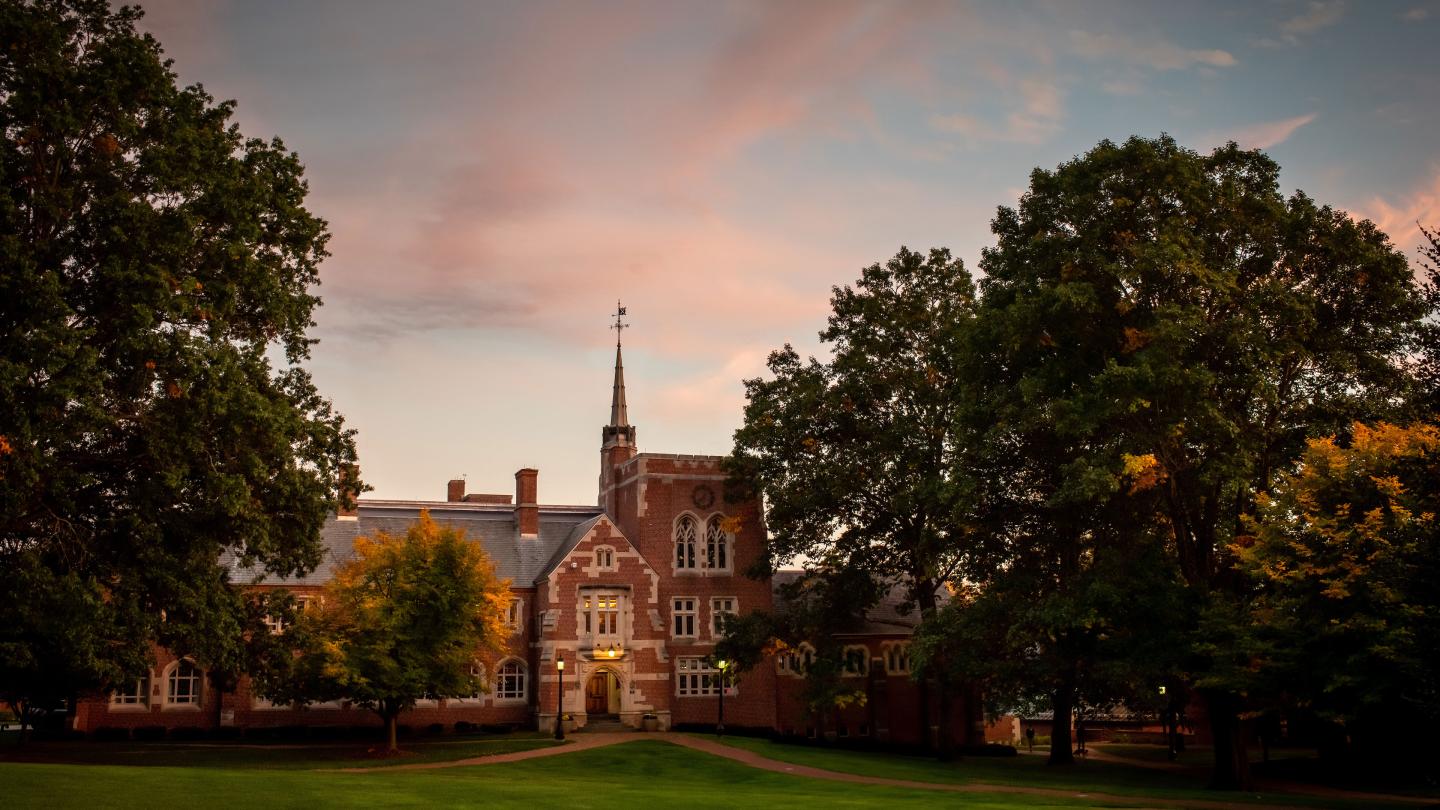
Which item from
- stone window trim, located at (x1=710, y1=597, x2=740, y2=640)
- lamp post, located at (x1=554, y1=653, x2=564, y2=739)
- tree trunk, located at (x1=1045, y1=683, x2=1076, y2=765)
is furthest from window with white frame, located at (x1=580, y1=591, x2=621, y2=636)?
tree trunk, located at (x1=1045, y1=683, x2=1076, y2=765)

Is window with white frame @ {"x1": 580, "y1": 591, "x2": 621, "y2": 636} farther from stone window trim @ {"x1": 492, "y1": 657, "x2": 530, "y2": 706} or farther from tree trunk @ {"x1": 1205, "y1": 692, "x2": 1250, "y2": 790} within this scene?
tree trunk @ {"x1": 1205, "y1": 692, "x2": 1250, "y2": 790}

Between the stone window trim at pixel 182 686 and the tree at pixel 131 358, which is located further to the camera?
the stone window trim at pixel 182 686

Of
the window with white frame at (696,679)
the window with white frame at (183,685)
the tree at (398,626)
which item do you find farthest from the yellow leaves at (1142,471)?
the window with white frame at (183,685)

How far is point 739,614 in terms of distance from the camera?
174 ft

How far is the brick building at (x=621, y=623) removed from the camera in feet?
160

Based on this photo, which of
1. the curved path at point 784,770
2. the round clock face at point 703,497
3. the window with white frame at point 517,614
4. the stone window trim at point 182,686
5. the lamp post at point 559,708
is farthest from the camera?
the round clock face at point 703,497

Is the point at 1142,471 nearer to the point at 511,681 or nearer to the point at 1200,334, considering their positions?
the point at 1200,334

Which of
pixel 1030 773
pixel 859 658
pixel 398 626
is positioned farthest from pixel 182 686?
pixel 1030 773

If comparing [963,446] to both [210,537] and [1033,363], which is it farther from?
[210,537]

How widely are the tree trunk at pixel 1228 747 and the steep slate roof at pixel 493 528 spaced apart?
1113 inches

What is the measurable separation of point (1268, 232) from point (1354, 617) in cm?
1144

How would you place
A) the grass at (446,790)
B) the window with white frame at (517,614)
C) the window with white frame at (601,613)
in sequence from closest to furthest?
the grass at (446,790) < the window with white frame at (601,613) < the window with white frame at (517,614)

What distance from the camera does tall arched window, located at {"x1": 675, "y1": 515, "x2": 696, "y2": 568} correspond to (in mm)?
53406

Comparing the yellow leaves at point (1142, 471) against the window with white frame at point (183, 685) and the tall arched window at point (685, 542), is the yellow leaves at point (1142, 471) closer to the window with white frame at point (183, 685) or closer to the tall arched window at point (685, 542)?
the tall arched window at point (685, 542)
